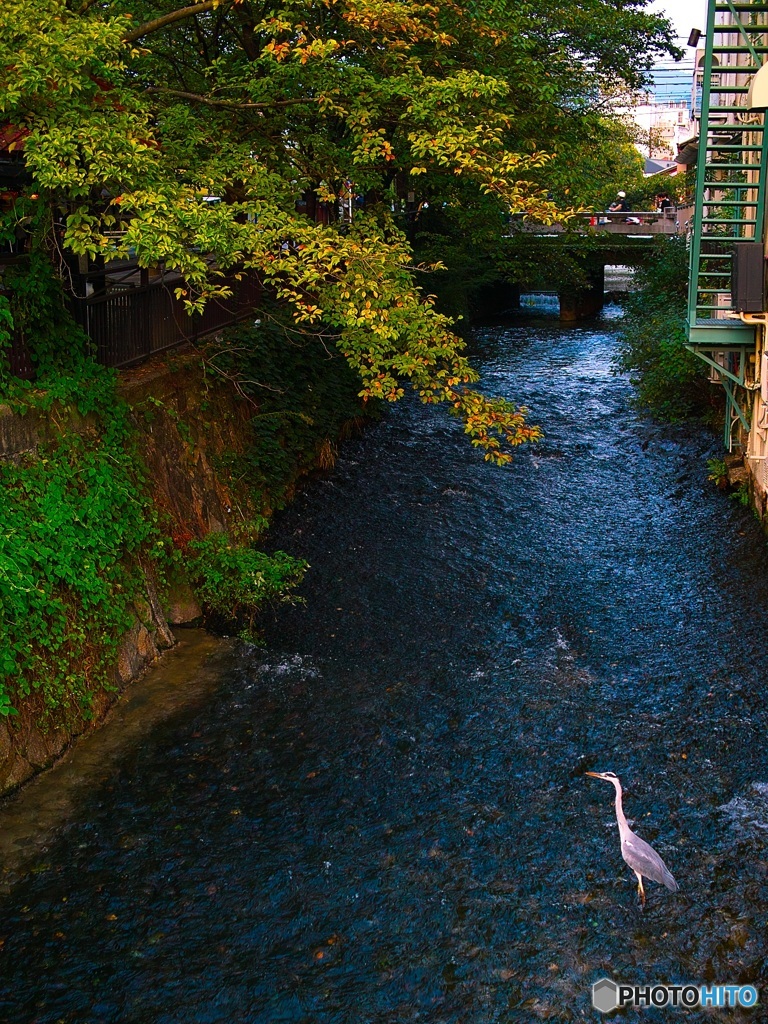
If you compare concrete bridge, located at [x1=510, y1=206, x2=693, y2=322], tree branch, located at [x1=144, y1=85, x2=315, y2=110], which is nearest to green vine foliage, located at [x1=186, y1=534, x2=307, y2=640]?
tree branch, located at [x1=144, y1=85, x2=315, y2=110]

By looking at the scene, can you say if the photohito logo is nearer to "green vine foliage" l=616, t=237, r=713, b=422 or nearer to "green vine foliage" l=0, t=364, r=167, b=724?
"green vine foliage" l=0, t=364, r=167, b=724

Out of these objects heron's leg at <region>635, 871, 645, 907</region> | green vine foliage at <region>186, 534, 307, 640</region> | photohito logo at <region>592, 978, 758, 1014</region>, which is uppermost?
green vine foliage at <region>186, 534, 307, 640</region>

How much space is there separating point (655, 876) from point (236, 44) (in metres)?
16.0

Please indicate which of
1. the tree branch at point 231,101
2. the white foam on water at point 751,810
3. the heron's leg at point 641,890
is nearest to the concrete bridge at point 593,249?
the tree branch at point 231,101

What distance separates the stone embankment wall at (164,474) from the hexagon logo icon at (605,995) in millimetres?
5330

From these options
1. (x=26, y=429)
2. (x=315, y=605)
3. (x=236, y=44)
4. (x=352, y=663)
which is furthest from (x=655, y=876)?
(x=236, y=44)

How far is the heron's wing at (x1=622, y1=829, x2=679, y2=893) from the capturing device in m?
7.82

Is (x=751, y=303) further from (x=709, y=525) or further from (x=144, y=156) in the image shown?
(x=144, y=156)

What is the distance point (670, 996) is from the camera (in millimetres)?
7055

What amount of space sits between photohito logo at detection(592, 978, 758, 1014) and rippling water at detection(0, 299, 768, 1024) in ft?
0.32

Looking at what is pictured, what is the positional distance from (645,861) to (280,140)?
1088 centimetres

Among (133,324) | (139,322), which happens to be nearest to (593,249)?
(139,322)

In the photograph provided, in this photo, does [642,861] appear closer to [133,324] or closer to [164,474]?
[164,474]

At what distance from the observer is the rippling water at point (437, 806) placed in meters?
7.28
